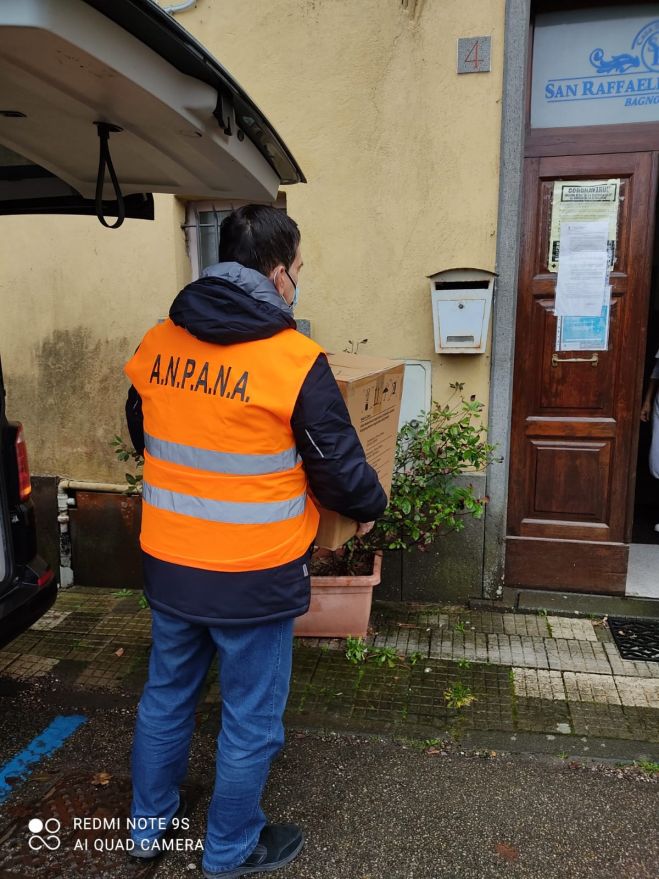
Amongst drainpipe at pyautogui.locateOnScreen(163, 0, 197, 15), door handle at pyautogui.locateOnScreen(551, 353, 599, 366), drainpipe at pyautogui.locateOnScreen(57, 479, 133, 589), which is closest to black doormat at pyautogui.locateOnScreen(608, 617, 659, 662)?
door handle at pyautogui.locateOnScreen(551, 353, 599, 366)

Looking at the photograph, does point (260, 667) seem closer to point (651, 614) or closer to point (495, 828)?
point (495, 828)

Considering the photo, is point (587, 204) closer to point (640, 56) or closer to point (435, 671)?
point (640, 56)

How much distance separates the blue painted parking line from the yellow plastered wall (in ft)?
6.87

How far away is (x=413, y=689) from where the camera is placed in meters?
3.36

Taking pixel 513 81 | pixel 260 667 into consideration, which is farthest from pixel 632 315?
pixel 260 667

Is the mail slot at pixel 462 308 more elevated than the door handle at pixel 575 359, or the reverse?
the mail slot at pixel 462 308

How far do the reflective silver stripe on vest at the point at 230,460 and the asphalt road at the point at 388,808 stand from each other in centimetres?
136

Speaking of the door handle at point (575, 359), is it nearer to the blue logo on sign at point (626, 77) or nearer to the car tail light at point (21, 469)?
the blue logo on sign at point (626, 77)

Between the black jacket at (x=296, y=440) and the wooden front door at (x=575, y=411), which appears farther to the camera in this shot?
the wooden front door at (x=575, y=411)

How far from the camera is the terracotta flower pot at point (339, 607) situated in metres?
3.69

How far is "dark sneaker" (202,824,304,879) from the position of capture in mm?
2221

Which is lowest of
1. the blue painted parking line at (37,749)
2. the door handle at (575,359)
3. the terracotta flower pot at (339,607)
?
the blue painted parking line at (37,749)

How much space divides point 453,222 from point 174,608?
2902mm

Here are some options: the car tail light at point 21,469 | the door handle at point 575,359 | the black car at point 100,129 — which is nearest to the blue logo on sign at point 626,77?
the door handle at point 575,359
